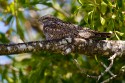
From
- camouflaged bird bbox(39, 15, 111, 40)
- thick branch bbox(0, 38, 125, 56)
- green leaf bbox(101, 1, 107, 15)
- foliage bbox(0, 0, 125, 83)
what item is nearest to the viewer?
thick branch bbox(0, 38, 125, 56)

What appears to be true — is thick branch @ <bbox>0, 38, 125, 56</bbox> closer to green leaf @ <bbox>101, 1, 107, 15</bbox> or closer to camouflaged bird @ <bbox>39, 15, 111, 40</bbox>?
camouflaged bird @ <bbox>39, 15, 111, 40</bbox>

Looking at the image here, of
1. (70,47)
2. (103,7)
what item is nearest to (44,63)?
(103,7)

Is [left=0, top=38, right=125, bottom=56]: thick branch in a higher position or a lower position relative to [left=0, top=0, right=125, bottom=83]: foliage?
higher

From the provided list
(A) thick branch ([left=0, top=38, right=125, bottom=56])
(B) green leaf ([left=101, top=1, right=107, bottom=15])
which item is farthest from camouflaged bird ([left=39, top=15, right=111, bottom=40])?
(B) green leaf ([left=101, top=1, right=107, bottom=15])

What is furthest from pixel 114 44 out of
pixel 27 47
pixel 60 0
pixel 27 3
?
pixel 60 0

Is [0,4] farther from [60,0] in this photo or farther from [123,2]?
[123,2]

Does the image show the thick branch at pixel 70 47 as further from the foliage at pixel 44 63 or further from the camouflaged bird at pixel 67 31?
the foliage at pixel 44 63

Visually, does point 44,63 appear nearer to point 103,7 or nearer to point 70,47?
point 103,7

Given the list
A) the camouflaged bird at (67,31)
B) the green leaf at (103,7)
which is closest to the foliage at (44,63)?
the green leaf at (103,7)
